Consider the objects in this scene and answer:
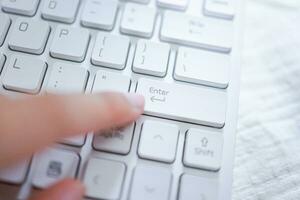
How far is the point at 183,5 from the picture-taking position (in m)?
0.40

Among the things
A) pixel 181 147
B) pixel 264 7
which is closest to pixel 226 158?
pixel 181 147

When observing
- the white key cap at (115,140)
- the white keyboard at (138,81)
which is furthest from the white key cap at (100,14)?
the white key cap at (115,140)

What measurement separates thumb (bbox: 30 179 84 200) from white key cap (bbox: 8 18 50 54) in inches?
4.9

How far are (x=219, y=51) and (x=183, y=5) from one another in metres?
0.06

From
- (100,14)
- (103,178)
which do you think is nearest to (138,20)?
(100,14)

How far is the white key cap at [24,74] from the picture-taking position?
0.35 m

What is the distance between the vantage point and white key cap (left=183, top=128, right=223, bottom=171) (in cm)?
33

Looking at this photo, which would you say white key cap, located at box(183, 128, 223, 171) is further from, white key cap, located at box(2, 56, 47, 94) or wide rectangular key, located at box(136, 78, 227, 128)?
white key cap, located at box(2, 56, 47, 94)

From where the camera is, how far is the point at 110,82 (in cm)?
36

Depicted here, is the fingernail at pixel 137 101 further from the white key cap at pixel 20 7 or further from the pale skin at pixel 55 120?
the white key cap at pixel 20 7

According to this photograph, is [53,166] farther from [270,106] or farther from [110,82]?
[270,106]

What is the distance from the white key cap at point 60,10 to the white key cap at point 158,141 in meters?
0.13

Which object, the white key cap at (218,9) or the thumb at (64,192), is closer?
the thumb at (64,192)

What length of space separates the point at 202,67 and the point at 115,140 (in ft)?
0.33
